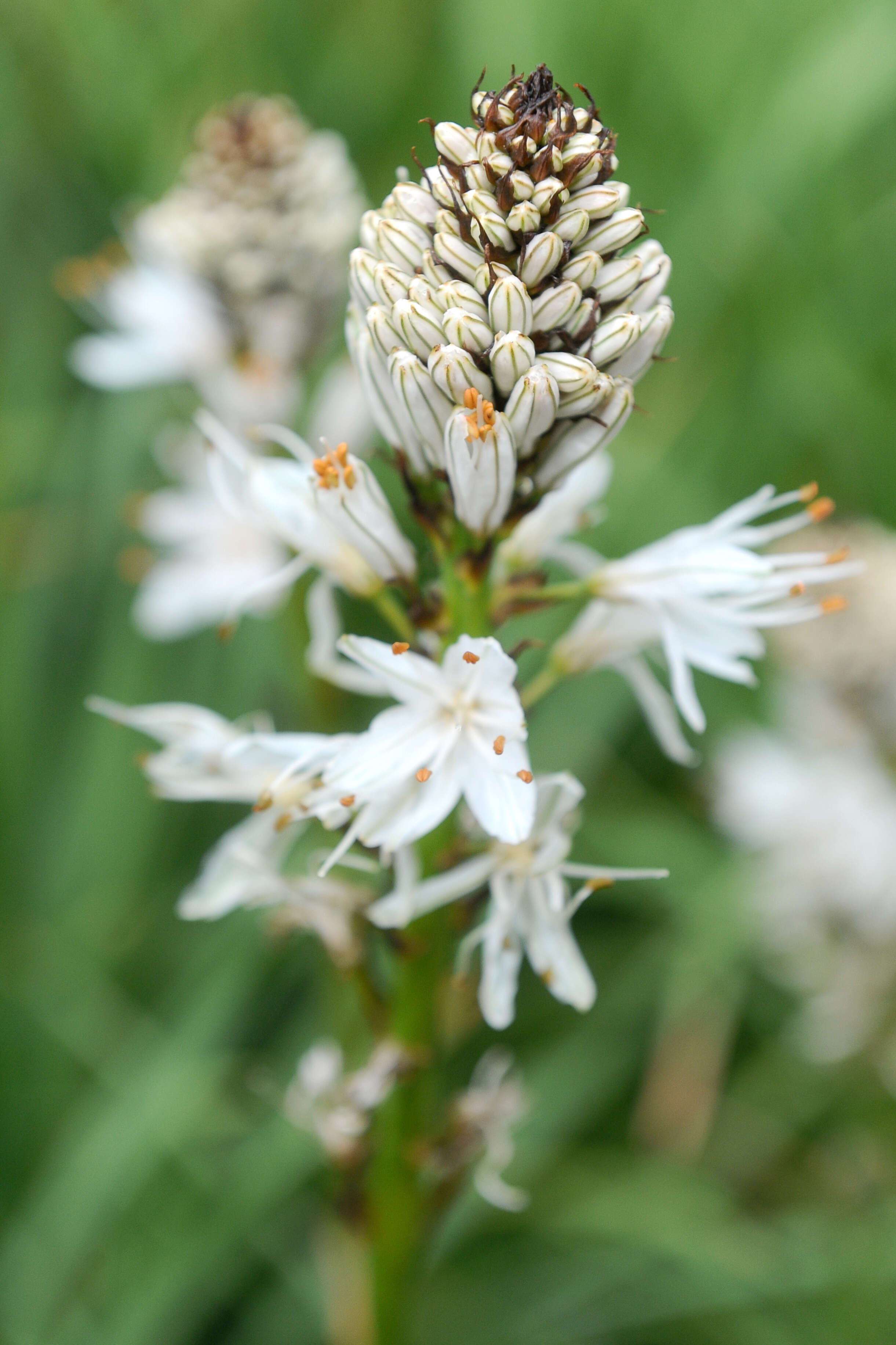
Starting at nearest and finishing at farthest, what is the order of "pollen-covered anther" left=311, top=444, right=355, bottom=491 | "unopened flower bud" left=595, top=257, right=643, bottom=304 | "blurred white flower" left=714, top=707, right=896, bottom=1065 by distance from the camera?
"unopened flower bud" left=595, top=257, right=643, bottom=304 → "pollen-covered anther" left=311, top=444, right=355, bottom=491 → "blurred white flower" left=714, top=707, right=896, bottom=1065

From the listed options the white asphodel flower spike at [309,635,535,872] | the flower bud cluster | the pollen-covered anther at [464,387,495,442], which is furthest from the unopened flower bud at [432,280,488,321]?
the white asphodel flower spike at [309,635,535,872]

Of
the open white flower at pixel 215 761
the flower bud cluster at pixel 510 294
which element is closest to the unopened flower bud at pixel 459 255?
the flower bud cluster at pixel 510 294

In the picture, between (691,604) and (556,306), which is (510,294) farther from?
(691,604)

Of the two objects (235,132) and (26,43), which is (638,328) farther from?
(26,43)

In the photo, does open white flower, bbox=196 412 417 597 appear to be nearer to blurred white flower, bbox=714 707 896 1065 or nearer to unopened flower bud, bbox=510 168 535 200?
unopened flower bud, bbox=510 168 535 200

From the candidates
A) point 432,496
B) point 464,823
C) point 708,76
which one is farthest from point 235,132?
point 708,76

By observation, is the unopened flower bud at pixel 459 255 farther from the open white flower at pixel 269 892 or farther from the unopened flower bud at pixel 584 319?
the open white flower at pixel 269 892
